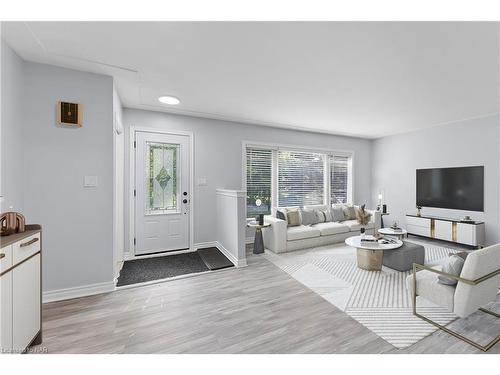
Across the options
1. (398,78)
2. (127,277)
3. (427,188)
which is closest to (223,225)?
(127,277)

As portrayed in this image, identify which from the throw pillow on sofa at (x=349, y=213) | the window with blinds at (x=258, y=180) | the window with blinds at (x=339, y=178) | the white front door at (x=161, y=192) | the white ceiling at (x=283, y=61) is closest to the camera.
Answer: the white ceiling at (x=283, y=61)

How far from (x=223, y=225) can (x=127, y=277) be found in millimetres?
1608

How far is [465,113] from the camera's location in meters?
3.93

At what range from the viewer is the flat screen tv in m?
4.14

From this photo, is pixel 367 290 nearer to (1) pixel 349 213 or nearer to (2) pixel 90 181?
(1) pixel 349 213

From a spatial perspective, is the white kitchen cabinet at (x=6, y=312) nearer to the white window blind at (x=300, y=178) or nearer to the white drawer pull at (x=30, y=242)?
the white drawer pull at (x=30, y=242)

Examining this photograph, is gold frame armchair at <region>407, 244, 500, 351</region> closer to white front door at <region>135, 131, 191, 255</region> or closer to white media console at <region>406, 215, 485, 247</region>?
white media console at <region>406, 215, 485, 247</region>

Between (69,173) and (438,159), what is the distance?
6.56m

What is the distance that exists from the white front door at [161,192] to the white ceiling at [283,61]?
639 mm

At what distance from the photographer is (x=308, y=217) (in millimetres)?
4645

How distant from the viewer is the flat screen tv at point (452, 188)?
4145mm

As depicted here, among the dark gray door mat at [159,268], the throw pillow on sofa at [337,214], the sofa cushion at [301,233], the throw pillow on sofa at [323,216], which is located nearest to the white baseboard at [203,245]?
the dark gray door mat at [159,268]

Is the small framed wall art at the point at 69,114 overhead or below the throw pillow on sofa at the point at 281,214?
overhead
